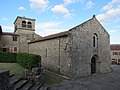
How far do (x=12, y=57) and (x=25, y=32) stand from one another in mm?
12348

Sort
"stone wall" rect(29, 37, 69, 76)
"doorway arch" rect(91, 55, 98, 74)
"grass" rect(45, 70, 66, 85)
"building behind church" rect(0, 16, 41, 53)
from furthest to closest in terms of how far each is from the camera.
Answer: "building behind church" rect(0, 16, 41, 53) < "doorway arch" rect(91, 55, 98, 74) < "stone wall" rect(29, 37, 69, 76) < "grass" rect(45, 70, 66, 85)

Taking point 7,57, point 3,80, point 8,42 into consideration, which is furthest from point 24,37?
point 3,80

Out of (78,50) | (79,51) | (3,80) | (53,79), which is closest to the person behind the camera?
(3,80)

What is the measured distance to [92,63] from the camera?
2308cm

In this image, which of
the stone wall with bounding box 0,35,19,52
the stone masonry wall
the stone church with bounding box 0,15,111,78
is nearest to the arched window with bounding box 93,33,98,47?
the stone church with bounding box 0,15,111,78

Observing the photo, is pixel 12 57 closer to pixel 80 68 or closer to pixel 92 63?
pixel 80 68

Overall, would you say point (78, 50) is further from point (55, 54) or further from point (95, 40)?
point (95, 40)

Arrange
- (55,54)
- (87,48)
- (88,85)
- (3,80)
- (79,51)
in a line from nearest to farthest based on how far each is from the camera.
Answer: (3,80)
(88,85)
(79,51)
(87,48)
(55,54)

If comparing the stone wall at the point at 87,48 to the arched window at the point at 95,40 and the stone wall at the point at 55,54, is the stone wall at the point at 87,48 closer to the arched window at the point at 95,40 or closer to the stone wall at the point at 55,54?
the arched window at the point at 95,40

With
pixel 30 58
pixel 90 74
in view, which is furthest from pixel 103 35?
pixel 30 58

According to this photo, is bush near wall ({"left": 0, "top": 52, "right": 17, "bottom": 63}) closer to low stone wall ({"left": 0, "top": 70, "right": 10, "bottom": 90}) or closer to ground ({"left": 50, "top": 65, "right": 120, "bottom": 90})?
ground ({"left": 50, "top": 65, "right": 120, "bottom": 90})

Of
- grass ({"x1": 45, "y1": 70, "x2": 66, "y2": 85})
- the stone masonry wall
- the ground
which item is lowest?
the ground

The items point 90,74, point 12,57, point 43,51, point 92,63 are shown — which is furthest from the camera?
point 43,51

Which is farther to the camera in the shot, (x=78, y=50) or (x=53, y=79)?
(x=78, y=50)
